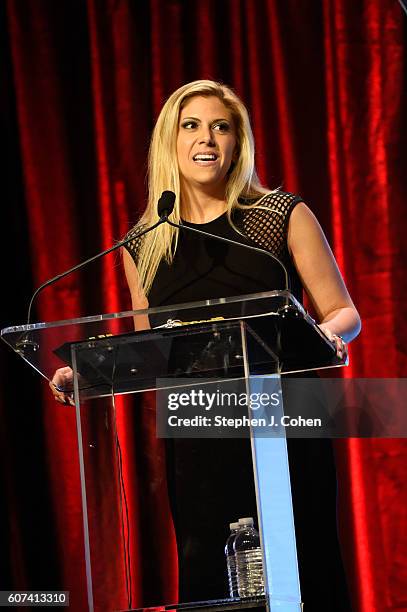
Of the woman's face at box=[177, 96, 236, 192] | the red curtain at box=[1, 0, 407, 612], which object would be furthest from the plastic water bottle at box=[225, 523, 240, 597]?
the red curtain at box=[1, 0, 407, 612]

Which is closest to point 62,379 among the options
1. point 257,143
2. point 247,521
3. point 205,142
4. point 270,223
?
point 247,521

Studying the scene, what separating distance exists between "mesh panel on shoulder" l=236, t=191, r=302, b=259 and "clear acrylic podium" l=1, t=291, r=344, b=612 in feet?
1.59

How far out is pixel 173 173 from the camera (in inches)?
93.7

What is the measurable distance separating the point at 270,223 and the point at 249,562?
882 millimetres

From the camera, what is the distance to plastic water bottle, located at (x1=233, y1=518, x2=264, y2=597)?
1.52 meters

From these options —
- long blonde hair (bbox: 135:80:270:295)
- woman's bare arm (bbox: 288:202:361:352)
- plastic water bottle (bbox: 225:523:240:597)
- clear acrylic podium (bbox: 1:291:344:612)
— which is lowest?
plastic water bottle (bbox: 225:523:240:597)

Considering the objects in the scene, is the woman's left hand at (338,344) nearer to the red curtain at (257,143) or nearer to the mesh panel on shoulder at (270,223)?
the mesh panel on shoulder at (270,223)

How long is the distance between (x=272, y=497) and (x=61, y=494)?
1893mm

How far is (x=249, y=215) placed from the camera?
89.1 inches

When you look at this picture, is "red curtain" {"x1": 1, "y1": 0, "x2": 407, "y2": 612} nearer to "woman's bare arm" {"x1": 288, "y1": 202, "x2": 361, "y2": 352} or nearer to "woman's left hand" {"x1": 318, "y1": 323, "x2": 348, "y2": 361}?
"woman's bare arm" {"x1": 288, "y1": 202, "x2": 361, "y2": 352}

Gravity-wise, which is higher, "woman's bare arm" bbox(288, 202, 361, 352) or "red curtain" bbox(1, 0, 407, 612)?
"red curtain" bbox(1, 0, 407, 612)

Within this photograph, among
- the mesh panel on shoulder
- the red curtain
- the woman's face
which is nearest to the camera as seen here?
the mesh panel on shoulder

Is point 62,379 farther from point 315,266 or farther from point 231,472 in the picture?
point 315,266

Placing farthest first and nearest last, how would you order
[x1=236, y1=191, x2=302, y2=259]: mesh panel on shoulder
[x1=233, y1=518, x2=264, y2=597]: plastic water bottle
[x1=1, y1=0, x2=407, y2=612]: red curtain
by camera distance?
[x1=1, y1=0, x2=407, y2=612]: red curtain → [x1=236, y1=191, x2=302, y2=259]: mesh panel on shoulder → [x1=233, y1=518, x2=264, y2=597]: plastic water bottle
